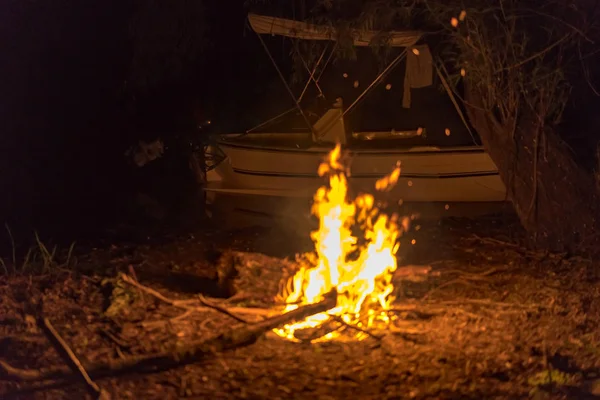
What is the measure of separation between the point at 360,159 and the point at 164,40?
3.96 metres

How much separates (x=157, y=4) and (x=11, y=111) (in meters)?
2.99

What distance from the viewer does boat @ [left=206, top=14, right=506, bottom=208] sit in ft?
32.8

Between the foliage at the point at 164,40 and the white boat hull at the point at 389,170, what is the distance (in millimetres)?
2143

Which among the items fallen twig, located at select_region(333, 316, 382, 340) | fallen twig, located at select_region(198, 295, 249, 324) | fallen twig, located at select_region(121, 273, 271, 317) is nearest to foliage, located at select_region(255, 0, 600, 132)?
fallen twig, located at select_region(333, 316, 382, 340)

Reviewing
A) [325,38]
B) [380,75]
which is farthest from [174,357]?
[380,75]

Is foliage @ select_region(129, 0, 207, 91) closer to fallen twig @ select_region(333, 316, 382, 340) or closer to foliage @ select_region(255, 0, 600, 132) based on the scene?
foliage @ select_region(255, 0, 600, 132)

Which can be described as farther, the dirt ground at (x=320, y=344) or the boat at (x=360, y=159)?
the boat at (x=360, y=159)

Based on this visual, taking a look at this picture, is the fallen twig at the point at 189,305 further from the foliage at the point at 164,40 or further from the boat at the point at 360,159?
the foliage at the point at 164,40

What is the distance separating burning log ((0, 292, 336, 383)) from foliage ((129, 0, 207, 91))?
711 centimetres

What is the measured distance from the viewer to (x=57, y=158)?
37.8 ft

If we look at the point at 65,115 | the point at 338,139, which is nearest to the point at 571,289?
the point at 338,139

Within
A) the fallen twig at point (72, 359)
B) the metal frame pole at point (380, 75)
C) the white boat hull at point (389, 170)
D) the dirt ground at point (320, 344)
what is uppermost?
the metal frame pole at point (380, 75)

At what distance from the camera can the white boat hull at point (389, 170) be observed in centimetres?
999

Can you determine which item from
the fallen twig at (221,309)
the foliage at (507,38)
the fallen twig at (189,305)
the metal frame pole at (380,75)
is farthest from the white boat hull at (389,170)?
the fallen twig at (221,309)
